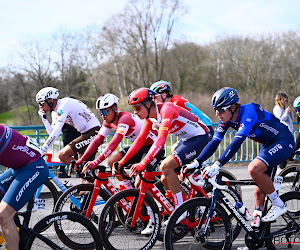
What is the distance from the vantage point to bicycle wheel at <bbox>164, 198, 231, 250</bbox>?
439 cm

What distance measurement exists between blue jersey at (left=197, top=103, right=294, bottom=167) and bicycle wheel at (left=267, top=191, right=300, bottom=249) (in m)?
0.64

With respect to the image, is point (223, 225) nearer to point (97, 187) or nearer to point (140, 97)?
point (97, 187)

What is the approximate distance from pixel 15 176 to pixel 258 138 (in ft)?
9.38

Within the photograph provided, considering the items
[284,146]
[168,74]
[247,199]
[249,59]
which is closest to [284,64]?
[249,59]

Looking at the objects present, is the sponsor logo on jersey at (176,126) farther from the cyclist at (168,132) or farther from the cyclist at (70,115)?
the cyclist at (70,115)

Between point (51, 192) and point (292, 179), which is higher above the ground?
point (51, 192)

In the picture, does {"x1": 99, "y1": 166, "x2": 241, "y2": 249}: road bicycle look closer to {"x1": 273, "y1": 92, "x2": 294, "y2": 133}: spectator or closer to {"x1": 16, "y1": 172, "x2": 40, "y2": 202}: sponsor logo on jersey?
{"x1": 16, "y1": 172, "x2": 40, "y2": 202}: sponsor logo on jersey

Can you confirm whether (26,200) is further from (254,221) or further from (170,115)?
(254,221)

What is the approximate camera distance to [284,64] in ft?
130

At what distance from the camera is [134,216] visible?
5.14 metres

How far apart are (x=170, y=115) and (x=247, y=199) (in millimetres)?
3540

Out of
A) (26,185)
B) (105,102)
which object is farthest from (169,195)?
(26,185)

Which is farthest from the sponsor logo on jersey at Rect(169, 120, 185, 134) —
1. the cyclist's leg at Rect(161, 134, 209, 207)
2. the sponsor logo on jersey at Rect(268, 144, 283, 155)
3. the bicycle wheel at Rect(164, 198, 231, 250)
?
the bicycle wheel at Rect(164, 198, 231, 250)

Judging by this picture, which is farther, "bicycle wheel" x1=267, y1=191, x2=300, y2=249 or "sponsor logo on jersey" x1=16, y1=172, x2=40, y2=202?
"bicycle wheel" x1=267, y1=191, x2=300, y2=249
